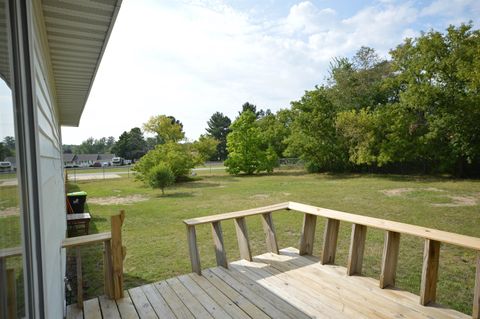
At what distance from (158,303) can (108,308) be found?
44 centimetres

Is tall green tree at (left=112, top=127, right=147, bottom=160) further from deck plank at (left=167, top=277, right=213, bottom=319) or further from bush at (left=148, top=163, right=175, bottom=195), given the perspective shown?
deck plank at (left=167, top=277, right=213, bottom=319)


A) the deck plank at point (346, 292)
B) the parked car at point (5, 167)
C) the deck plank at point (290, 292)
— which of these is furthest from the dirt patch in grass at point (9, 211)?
the deck plank at point (346, 292)

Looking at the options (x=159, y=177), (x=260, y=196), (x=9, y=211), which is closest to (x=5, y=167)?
(x=9, y=211)

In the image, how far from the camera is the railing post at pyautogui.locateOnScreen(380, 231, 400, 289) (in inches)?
102

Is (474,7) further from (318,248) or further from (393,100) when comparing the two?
(318,248)

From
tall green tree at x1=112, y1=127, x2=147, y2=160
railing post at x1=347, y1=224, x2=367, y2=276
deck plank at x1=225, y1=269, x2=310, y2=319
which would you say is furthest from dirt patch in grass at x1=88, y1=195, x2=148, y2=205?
tall green tree at x1=112, y1=127, x2=147, y2=160

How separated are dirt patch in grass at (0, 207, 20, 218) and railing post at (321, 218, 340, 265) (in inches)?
116

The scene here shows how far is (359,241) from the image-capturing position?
292 centimetres

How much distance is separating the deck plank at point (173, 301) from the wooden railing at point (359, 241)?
1.28 feet

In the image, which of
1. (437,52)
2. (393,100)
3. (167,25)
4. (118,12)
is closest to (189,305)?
(118,12)

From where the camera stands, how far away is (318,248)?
15.1 feet

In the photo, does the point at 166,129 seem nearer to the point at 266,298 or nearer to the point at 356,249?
the point at 356,249

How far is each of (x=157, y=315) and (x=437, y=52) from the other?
692 inches

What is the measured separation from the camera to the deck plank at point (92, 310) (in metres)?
2.34
